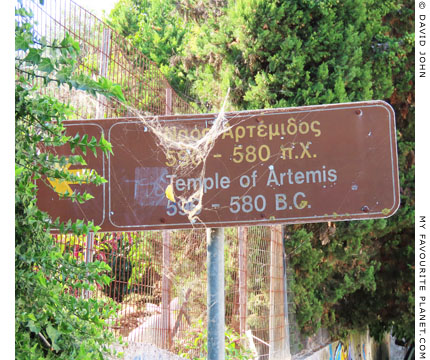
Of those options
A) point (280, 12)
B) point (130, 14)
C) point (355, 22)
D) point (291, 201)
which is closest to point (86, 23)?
point (291, 201)

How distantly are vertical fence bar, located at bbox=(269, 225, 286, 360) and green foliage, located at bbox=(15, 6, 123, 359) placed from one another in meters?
4.52

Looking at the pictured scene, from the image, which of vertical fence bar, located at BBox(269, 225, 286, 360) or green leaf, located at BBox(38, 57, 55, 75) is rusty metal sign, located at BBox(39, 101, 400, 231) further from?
vertical fence bar, located at BBox(269, 225, 286, 360)

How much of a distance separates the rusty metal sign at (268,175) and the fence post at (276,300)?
12.7 feet

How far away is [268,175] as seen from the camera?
2.99 metres

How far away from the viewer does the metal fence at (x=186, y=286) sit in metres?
4.48

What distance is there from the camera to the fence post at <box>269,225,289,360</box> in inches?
261

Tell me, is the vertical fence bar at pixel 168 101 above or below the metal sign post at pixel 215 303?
above

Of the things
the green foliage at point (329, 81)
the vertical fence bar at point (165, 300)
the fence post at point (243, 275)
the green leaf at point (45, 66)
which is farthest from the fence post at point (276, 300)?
the green leaf at point (45, 66)

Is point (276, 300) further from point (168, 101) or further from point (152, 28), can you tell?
point (152, 28)

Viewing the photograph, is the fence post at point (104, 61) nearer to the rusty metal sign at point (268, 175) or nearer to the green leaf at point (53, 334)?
the rusty metal sign at point (268, 175)

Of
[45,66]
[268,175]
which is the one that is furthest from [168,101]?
[45,66]

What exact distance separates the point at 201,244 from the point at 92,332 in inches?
157

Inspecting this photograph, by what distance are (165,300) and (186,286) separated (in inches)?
31.4

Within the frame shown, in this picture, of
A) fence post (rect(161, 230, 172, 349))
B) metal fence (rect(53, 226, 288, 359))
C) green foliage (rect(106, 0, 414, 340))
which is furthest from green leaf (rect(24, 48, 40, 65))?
green foliage (rect(106, 0, 414, 340))
